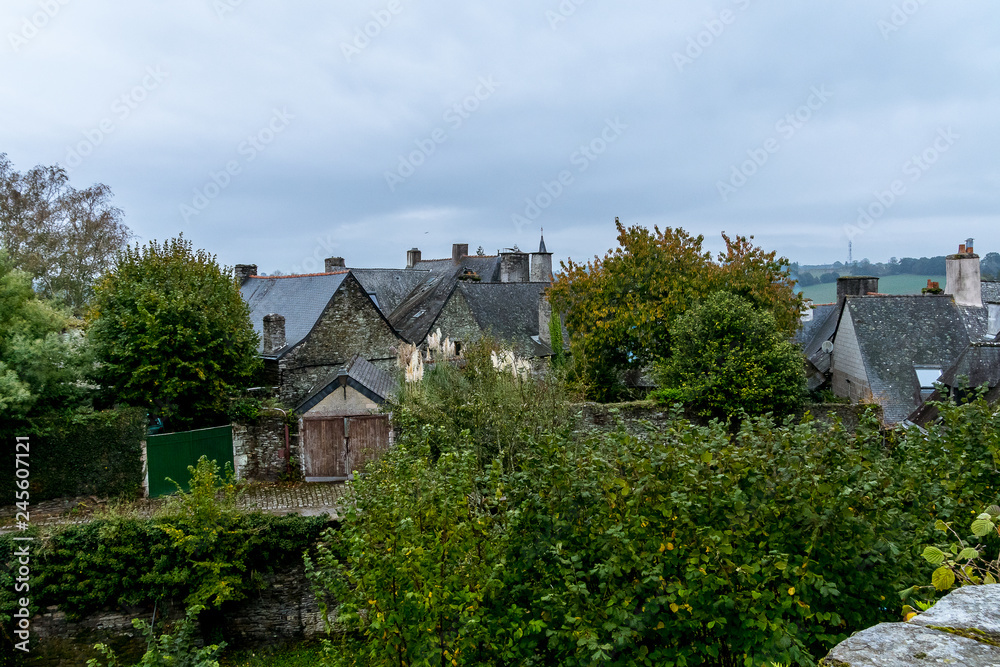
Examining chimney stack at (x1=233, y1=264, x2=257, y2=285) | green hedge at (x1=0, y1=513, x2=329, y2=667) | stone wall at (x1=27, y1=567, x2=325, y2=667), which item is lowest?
stone wall at (x1=27, y1=567, x2=325, y2=667)

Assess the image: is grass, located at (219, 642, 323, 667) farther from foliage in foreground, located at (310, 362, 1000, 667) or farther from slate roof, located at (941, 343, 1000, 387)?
slate roof, located at (941, 343, 1000, 387)

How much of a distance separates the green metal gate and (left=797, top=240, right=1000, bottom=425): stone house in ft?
55.1

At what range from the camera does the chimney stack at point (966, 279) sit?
23.3m

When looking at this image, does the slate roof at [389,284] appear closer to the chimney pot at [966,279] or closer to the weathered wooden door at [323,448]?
the weathered wooden door at [323,448]

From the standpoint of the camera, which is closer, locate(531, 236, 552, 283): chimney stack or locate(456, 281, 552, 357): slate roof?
locate(456, 281, 552, 357): slate roof

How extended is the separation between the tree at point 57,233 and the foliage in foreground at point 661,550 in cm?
2833

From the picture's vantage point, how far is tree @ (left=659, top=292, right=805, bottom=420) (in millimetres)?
17984

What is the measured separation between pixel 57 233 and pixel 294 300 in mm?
14211

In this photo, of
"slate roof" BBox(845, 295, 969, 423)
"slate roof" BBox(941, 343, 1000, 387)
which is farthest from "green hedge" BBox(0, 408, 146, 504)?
"slate roof" BBox(845, 295, 969, 423)

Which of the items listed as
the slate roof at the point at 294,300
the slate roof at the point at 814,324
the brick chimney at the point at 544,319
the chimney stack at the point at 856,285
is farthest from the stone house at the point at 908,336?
the slate roof at the point at 294,300

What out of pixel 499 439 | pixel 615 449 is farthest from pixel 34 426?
pixel 615 449

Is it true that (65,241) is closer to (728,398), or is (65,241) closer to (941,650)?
(728,398)

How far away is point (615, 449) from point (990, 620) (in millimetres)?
4164

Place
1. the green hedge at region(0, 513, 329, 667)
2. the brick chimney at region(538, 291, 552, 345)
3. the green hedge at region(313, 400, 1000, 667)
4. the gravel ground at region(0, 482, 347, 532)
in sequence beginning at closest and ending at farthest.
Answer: the green hedge at region(313, 400, 1000, 667)
the green hedge at region(0, 513, 329, 667)
the gravel ground at region(0, 482, 347, 532)
the brick chimney at region(538, 291, 552, 345)
